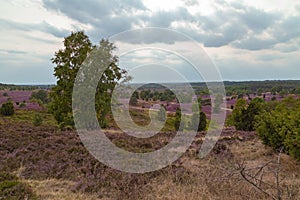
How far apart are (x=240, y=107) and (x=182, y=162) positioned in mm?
12538

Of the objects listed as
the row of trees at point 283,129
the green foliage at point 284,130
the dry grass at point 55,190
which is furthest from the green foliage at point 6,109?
the green foliage at point 284,130

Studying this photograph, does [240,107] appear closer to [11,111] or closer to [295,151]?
[295,151]

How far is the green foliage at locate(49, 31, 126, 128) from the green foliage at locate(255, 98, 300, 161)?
386 inches

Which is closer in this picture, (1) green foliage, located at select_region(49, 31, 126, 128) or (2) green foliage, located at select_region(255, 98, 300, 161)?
(2) green foliage, located at select_region(255, 98, 300, 161)

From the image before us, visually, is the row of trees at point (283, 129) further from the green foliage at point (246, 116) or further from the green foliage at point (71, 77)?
the green foliage at point (71, 77)

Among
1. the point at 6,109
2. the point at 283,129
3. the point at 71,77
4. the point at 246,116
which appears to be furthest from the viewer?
the point at 6,109

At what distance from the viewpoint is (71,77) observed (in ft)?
55.3

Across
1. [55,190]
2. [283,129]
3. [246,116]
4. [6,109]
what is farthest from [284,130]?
[6,109]

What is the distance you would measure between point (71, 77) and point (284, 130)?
12.6 metres

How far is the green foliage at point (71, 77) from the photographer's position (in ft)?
55.0

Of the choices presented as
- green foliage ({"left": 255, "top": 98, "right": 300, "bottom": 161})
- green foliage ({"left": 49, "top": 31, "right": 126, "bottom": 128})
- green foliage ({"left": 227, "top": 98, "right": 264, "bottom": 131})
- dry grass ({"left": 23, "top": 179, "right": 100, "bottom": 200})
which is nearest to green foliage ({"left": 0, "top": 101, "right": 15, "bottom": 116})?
green foliage ({"left": 49, "top": 31, "right": 126, "bottom": 128})

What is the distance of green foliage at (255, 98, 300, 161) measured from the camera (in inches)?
299

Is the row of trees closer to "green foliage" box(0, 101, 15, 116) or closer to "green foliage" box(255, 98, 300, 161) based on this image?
"green foliage" box(255, 98, 300, 161)

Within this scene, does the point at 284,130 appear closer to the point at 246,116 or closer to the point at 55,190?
the point at 55,190
